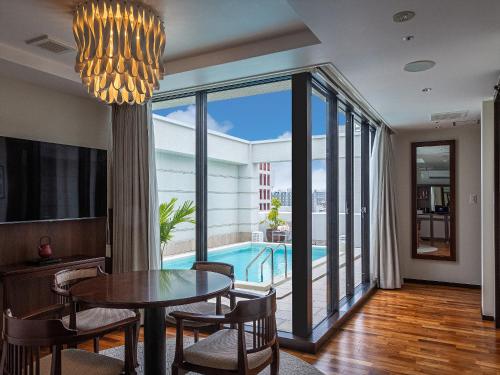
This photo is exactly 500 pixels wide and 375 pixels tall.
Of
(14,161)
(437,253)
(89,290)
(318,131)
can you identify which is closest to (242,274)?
(318,131)

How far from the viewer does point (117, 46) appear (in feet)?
→ 7.47

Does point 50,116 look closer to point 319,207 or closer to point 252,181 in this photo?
Answer: point 252,181

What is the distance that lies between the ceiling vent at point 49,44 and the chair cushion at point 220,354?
2.55m

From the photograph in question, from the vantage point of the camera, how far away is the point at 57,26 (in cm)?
286

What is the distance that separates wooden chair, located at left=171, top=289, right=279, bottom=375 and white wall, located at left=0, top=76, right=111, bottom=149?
8.58 ft

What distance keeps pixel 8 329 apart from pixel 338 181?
3.43m

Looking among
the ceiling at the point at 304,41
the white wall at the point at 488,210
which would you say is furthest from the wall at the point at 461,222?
the ceiling at the point at 304,41

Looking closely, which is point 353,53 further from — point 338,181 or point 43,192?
point 43,192

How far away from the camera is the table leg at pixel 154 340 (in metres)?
2.50

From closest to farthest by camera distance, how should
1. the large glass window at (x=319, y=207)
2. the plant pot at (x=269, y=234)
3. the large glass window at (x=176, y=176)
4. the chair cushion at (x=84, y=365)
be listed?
the chair cushion at (x=84, y=365)
the large glass window at (x=319, y=207)
the plant pot at (x=269, y=234)
the large glass window at (x=176, y=176)

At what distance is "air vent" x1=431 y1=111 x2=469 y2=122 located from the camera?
5020mm

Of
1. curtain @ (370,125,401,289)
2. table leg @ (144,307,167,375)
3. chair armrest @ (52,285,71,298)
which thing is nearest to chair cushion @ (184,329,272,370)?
table leg @ (144,307,167,375)

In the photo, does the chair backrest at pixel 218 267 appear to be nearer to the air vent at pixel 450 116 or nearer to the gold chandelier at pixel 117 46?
the gold chandelier at pixel 117 46

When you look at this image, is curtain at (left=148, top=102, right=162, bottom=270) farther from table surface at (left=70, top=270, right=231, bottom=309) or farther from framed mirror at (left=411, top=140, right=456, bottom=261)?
framed mirror at (left=411, top=140, right=456, bottom=261)
